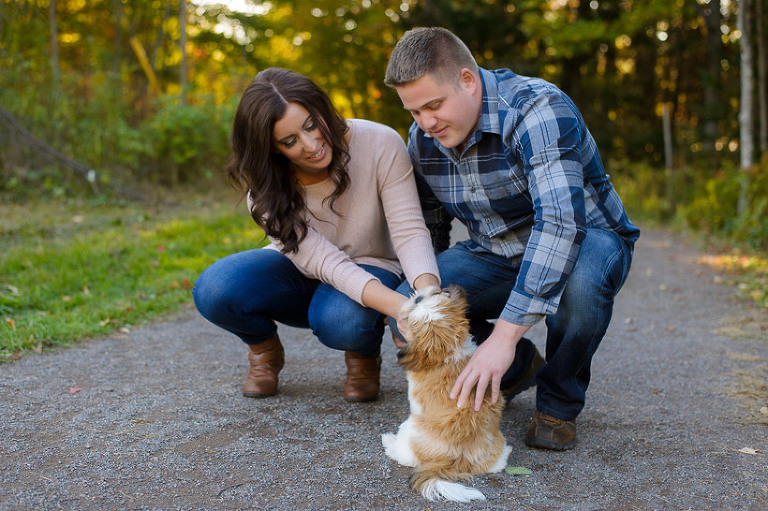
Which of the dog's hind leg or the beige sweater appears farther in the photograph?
the beige sweater

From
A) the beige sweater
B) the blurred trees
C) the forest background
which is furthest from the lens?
the blurred trees

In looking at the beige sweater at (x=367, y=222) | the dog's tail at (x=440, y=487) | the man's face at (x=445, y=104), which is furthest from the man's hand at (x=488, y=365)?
the man's face at (x=445, y=104)

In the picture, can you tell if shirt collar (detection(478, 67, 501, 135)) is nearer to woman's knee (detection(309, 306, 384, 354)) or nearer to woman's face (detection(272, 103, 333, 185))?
woman's face (detection(272, 103, 333, 185))

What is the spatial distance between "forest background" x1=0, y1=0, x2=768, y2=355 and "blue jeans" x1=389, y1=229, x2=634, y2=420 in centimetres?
286

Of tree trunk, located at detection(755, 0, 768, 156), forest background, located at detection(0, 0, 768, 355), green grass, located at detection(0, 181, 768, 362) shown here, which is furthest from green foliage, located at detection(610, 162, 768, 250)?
tree trunk, located at detection(755, 0, 768, 156)

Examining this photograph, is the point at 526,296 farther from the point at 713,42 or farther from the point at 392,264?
the point at 713,42

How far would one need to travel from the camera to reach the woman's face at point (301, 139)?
3.07m

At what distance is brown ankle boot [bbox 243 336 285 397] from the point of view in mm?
3547

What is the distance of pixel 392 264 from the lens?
3533mm

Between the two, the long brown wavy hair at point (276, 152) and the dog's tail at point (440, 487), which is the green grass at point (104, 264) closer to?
the long brown wavy hair at point (276, 152)

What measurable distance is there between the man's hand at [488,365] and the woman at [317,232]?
532 mm

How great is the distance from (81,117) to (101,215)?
7.90ft

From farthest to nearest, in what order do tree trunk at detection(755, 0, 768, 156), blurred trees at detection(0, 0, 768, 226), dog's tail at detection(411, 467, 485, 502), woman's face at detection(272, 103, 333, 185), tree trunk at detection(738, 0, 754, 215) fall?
tree trunk at detection(755, 0, 768, 156)
blurred trees at detection(0, 0, 768, 226)
tree trunk at detection(738, 0, 754, 215)
woman's face at detection(272, 103, 333, 185)
dog's tail at detection(411, 467, 485, 502)

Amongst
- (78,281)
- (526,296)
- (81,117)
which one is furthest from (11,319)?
(81,117)
